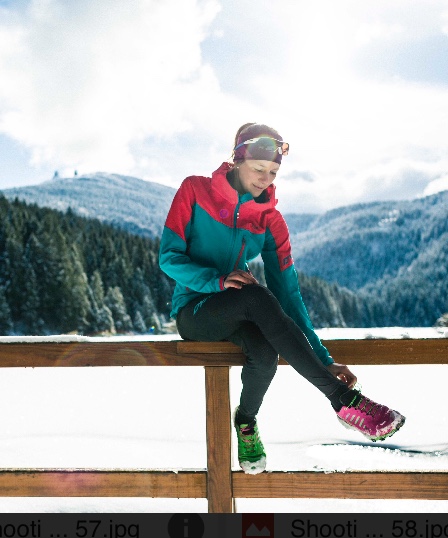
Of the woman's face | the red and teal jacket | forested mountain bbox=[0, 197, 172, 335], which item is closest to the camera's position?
the red and teal jacket

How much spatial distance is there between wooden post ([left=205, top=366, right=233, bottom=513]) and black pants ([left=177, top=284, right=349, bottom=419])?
10cm

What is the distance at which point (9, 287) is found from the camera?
2159 inches

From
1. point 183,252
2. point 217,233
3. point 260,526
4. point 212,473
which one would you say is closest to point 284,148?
point 217,233

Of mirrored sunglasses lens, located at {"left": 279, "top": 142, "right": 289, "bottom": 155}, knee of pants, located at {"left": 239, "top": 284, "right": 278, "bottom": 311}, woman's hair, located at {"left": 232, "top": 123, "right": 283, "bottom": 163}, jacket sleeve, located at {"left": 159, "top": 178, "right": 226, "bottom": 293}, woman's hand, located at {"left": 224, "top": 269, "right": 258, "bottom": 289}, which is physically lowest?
knee of pants, located at {"left": 239, "top": 284, "right": 278, "bottom": 311}

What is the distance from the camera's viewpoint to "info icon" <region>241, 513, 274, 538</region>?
2244 millimetres

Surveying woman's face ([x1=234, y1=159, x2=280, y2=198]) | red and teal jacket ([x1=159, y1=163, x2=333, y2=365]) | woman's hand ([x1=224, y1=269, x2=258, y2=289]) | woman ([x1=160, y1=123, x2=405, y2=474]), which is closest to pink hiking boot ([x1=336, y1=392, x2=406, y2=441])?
woman ([x1=160, y1=123, x2=405, y2=474])

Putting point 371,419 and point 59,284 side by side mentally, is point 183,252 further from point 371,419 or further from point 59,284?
point 59,284

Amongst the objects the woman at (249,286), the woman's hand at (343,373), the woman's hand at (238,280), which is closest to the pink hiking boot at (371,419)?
the woman at (249,286)

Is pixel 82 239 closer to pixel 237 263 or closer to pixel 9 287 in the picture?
pixel 9 287

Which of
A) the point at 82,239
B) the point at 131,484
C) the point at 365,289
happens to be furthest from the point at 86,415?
the point at 365,289

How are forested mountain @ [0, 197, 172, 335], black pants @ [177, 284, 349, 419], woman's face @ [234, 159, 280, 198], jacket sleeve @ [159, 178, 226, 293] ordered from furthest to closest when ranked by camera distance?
forested mountain @ [0, 197, 172, 335] < woman's face @ [234, 159, 280, 198] < jacket sleeve @ [159, 178, 226, 293] < black pants @ [177, 284, 349, 419]

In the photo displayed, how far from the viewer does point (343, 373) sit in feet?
7.59

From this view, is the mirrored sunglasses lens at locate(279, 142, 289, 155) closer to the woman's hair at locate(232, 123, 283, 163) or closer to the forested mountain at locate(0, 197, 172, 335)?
the woman's hair at locate(232, 123, 283, 163)

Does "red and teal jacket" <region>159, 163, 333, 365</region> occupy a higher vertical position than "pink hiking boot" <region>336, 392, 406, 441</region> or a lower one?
higher
